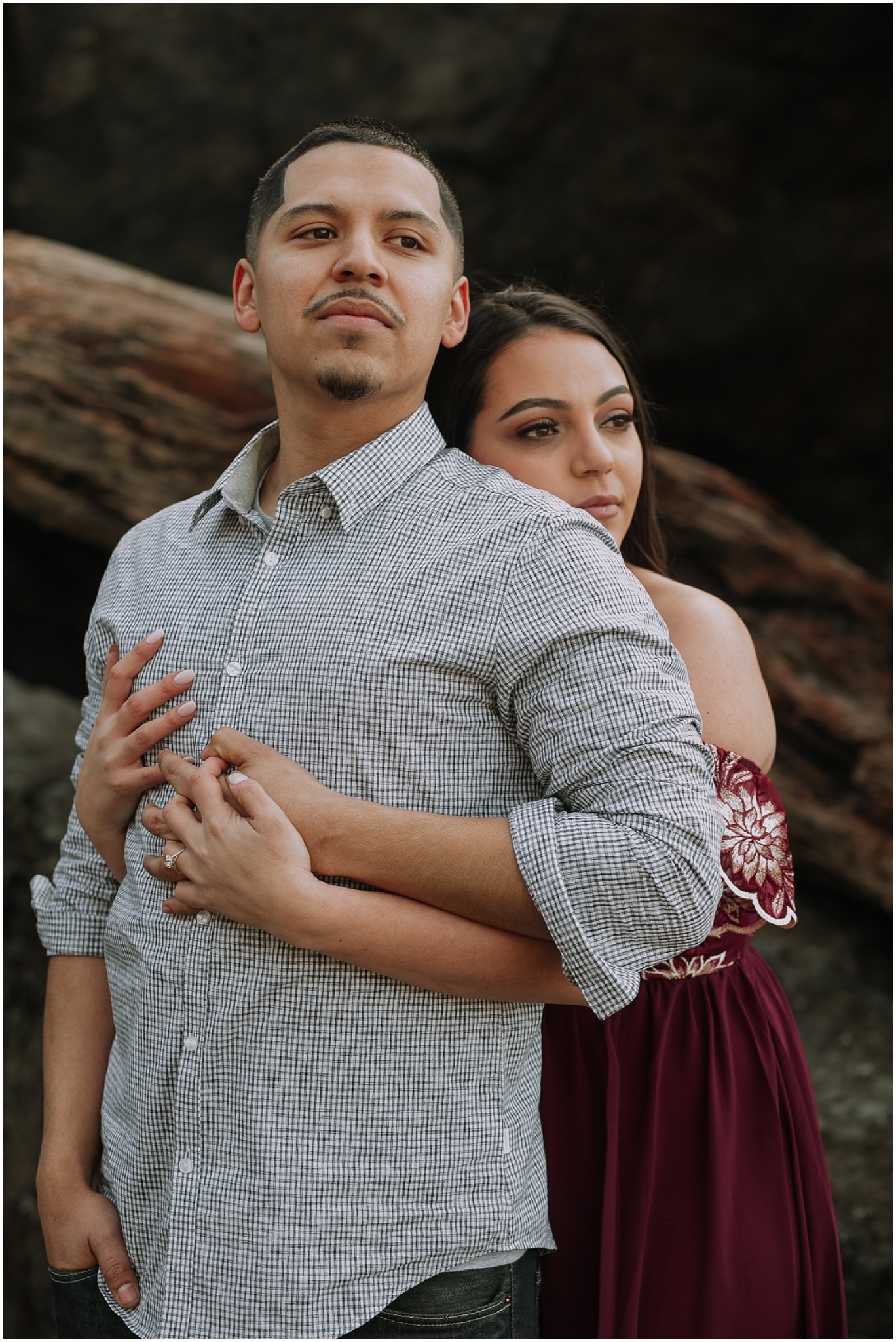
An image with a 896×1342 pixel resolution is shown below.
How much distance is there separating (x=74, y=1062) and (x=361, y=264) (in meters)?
1.20

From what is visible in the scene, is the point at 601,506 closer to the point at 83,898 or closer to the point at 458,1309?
the point at 83,898

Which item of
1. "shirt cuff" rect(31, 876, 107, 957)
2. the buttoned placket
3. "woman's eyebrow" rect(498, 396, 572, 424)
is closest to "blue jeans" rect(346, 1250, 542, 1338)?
the buttoned placket

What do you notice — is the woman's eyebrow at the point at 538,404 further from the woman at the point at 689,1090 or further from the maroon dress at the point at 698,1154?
the maroon dress at the point at 698,1154

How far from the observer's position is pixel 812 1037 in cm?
276

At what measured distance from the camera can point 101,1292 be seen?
1.37 meters

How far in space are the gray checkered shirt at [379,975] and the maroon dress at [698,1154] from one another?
0.78 feet

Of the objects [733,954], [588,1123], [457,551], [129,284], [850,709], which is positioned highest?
[129,284]

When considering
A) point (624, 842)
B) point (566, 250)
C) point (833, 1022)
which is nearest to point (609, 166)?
point (566, 250)

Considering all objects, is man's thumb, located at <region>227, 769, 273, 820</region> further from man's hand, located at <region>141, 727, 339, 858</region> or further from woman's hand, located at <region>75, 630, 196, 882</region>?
woman's hand, located at <region>75, 630, 196, 882</region>

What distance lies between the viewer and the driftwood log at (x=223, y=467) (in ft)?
8.97

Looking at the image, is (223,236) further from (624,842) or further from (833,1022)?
(624,842)

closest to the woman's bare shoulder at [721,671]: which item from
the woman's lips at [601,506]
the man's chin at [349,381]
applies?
the woman's lips at [601,506]

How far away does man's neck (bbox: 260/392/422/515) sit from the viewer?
145cm

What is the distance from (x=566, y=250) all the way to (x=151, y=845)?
4.13 m
